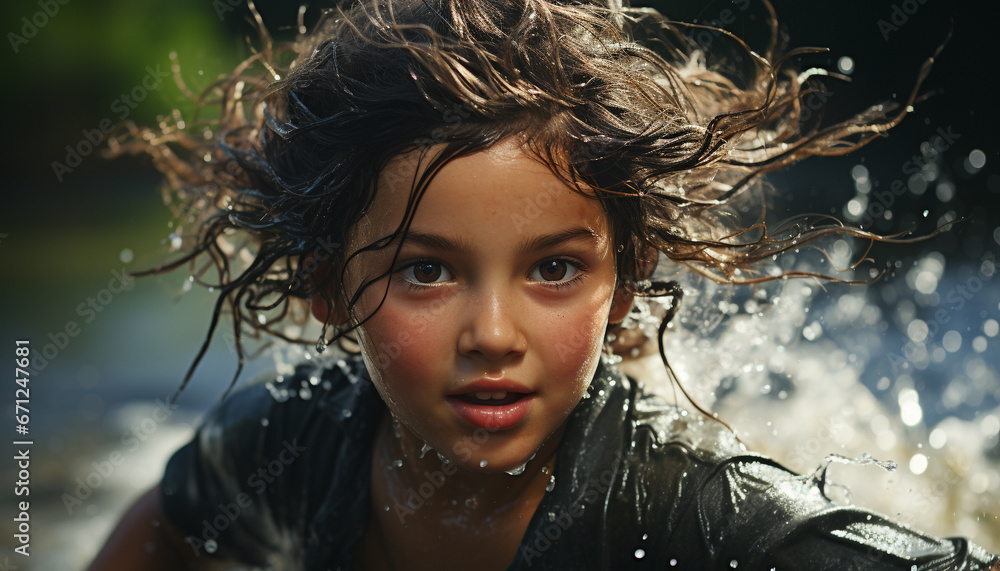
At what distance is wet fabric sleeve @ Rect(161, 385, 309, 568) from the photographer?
2.09m

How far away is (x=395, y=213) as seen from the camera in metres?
1.43

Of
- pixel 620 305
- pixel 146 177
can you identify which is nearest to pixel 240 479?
pixel 620 305

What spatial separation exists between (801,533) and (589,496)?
40 cm

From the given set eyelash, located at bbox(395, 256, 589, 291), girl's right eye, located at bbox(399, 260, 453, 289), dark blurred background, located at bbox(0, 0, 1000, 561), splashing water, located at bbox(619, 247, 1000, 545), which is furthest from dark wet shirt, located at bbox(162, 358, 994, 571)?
dark blurred background, located at bbox(0, 0, 1000, 561)

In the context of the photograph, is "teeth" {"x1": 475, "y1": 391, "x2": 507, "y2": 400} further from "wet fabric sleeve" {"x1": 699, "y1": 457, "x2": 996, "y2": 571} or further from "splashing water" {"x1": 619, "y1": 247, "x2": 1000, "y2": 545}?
"splashing water" {"x1": 619, "y1": 247, "x2": 1000, "y2": 545}

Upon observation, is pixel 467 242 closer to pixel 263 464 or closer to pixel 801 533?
pixel 801 533

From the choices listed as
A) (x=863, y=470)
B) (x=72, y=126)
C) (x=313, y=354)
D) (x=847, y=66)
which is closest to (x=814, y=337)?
(x=863, y=470)

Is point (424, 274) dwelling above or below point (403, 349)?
above

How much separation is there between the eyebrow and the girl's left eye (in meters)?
0.05

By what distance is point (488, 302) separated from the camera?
53.4 inches

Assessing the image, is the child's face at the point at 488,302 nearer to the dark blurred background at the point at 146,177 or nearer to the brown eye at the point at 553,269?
the brown eye at the point at 553,269

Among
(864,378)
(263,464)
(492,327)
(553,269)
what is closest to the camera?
(492,327)

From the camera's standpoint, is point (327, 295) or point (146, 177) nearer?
point (327, 295)

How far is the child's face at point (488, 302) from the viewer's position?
1361mm
